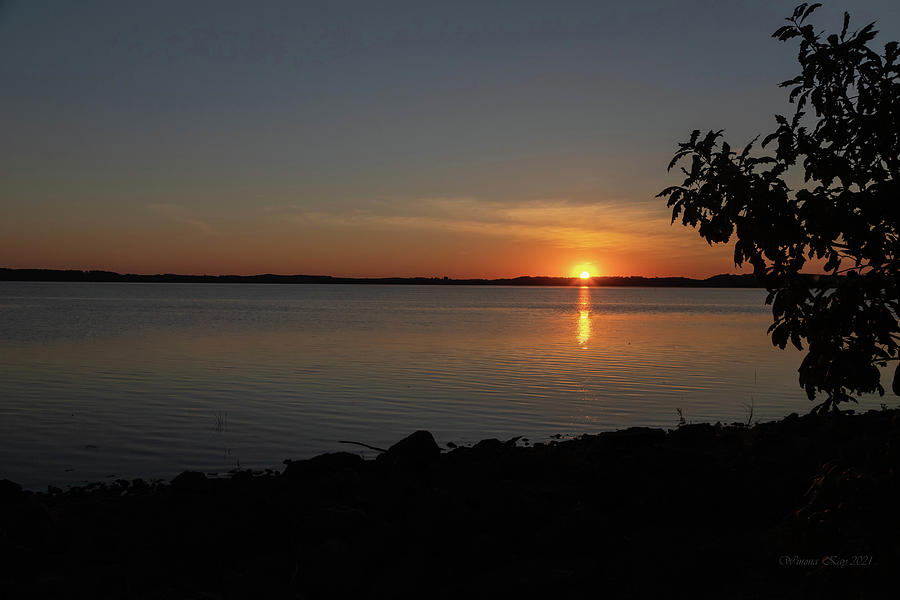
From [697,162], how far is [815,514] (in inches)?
97.7

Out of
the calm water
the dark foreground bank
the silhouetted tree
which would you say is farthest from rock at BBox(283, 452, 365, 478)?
the silhouetted tree

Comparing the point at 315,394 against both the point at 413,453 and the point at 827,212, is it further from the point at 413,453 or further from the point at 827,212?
the point at 827,212

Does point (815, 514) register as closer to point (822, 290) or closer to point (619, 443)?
point (822, 290)

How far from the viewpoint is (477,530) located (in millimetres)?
9812

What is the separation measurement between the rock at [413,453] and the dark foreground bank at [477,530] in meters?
0.04

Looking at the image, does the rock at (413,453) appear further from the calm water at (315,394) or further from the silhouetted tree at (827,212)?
the silhouetted tree at (827,212)

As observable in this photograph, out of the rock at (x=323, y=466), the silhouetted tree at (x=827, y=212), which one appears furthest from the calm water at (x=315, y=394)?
the silhouetted tree at (x=827, y=212)

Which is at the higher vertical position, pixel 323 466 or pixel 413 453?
pixel 413 453

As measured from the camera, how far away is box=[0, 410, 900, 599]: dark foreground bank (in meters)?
8.01

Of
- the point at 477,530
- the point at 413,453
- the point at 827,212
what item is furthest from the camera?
the point at 413,453

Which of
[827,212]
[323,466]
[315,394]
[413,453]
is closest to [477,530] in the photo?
[413,453]

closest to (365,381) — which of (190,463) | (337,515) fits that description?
(190,463)

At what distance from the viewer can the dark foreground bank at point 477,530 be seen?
8008 millimetres

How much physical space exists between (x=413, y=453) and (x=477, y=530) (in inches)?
160
